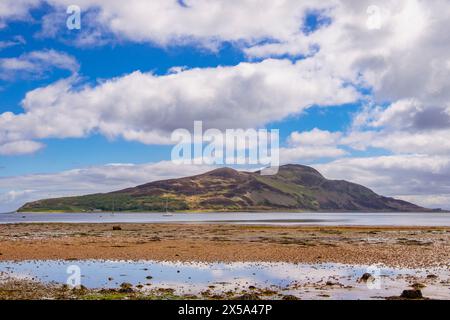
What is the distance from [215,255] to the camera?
48.3 m

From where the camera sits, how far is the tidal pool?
2789 cm

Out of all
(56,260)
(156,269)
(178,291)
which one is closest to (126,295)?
(178,291)

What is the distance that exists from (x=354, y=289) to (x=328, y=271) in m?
8.43

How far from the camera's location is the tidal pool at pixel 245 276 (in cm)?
2789

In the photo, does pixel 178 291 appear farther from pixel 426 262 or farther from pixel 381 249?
pixel 381 249

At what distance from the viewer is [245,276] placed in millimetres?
34031
